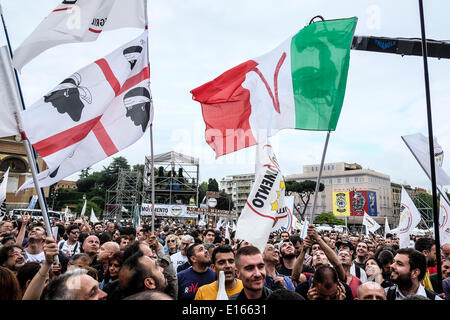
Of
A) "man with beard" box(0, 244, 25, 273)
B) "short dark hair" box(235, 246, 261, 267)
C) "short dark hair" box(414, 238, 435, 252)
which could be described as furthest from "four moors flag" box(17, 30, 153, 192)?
"short dark hair" box(414, 238, 435, 252)

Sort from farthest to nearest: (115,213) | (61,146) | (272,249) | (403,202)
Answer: (115,213), (403,202), (272,249), (61,146)

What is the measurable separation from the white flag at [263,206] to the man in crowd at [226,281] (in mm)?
297

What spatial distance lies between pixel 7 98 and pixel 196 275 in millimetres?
3284

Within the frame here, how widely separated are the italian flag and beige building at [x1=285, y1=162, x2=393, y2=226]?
90.6m

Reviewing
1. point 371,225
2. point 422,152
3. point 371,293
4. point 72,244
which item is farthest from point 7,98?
point 371,225

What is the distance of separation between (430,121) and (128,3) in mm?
4601

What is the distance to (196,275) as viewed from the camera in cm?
495

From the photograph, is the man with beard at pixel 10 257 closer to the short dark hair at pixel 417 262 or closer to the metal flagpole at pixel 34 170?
the metal flagpole at pixel 34 170

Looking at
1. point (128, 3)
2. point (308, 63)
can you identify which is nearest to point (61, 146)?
point (128, 3)

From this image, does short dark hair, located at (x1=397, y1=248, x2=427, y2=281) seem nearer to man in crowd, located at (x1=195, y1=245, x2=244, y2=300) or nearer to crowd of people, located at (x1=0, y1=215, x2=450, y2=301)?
crowd of people, located at (x1=0, y1=215, x2=450, y2=301)

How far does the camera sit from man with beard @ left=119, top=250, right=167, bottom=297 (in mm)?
2972

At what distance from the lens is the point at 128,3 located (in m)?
5.41
